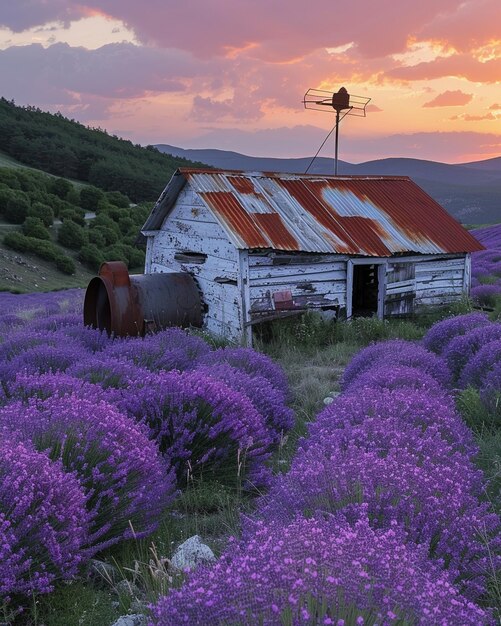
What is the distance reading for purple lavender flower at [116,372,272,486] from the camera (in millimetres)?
4766

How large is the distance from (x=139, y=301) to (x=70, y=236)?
98.0 feet

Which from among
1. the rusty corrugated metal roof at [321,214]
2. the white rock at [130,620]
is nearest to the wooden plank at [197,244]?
the rusty corrugated metal roof at [321,214]

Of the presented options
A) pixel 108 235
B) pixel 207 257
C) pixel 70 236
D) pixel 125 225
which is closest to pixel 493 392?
pixel 207 257

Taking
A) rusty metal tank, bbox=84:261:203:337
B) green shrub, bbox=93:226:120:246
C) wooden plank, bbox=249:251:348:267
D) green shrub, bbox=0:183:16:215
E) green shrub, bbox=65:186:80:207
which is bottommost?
rusty metal tank, bbox=84:261:203:337

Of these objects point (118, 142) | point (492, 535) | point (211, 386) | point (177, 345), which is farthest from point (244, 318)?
point (118, 142)

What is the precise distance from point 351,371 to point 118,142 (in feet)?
339

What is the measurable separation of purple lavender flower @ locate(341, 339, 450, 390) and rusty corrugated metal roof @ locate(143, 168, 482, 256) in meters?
3.74

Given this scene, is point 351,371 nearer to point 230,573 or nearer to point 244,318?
point 244,318

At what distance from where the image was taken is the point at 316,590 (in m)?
1.97

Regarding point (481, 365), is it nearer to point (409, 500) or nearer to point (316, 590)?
point (409, 500)

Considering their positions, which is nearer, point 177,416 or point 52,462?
point 52,462

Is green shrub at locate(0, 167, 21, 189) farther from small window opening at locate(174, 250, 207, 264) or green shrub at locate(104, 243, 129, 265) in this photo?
small window opening at locate(174, 250, 207, 264)

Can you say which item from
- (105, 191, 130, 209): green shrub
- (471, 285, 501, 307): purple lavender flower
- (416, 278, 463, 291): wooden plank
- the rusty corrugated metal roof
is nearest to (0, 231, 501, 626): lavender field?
the rusty corrugated metal roof

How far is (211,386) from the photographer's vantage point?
5.13 metres
